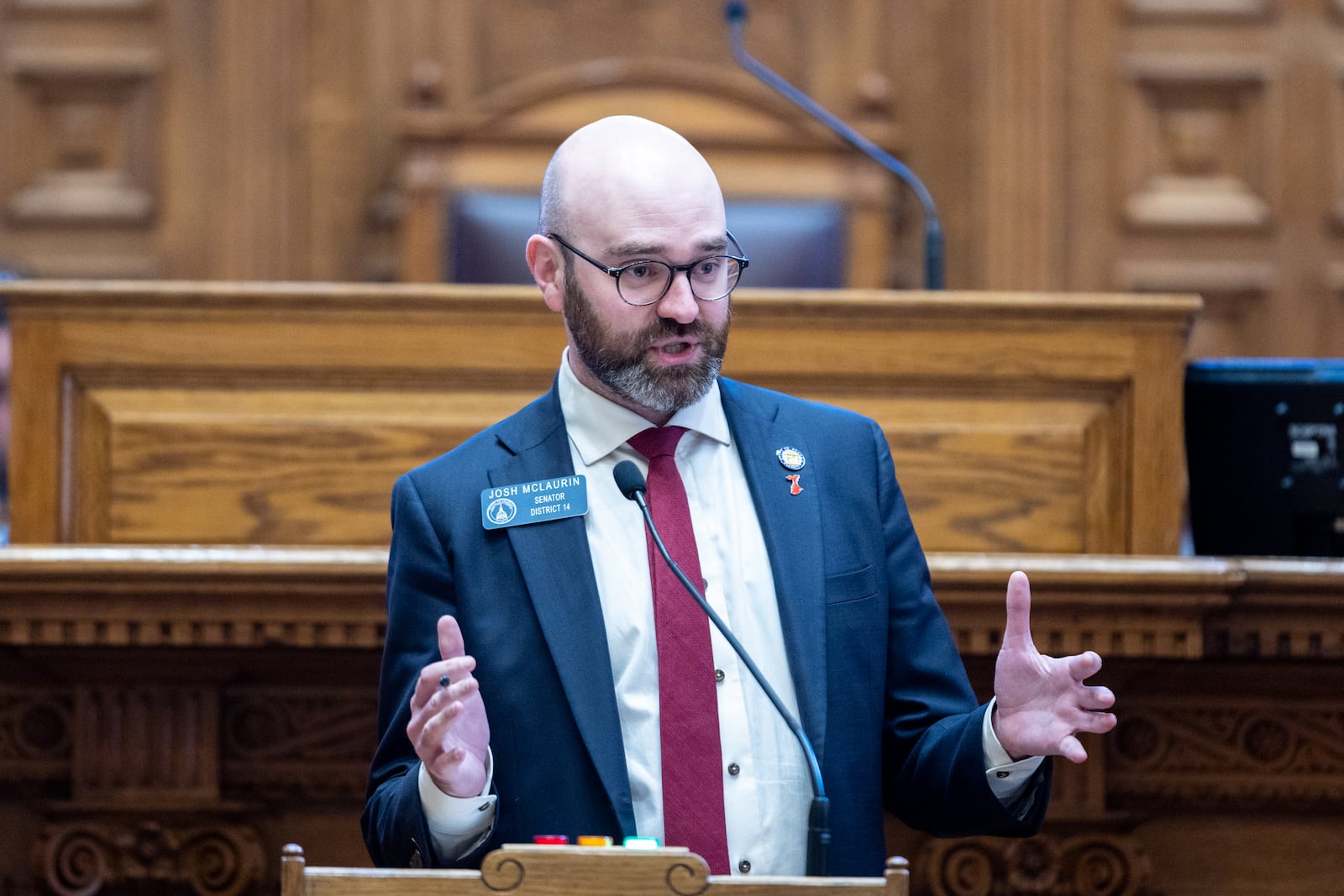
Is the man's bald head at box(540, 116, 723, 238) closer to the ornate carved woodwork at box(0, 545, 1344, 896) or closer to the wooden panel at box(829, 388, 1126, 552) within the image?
A: the ornate carved woodwork at box(0, 545, 1344, 896)

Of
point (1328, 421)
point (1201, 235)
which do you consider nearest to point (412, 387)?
point (1328, 421)

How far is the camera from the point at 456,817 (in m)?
1.27

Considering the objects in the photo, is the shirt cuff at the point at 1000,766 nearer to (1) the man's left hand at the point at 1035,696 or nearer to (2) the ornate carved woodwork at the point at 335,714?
(1) the man's left hand at the point at 1035,696

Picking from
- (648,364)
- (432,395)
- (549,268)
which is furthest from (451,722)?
(432,395)

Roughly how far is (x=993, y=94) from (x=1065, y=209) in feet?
1.20

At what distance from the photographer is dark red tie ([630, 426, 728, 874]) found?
1.35 metres

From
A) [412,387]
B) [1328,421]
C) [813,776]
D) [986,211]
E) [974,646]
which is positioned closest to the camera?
[813,776]

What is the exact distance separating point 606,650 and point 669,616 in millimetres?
65

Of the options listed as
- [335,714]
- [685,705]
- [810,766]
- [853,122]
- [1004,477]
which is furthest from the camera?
[853,122]

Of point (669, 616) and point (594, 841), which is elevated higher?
point (669, 616)

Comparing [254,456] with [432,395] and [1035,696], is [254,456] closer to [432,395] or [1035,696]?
[432,395]

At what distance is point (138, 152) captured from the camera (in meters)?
4.21

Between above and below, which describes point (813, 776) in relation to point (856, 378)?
below

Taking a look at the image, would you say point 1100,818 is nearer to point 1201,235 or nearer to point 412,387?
point 412,387
